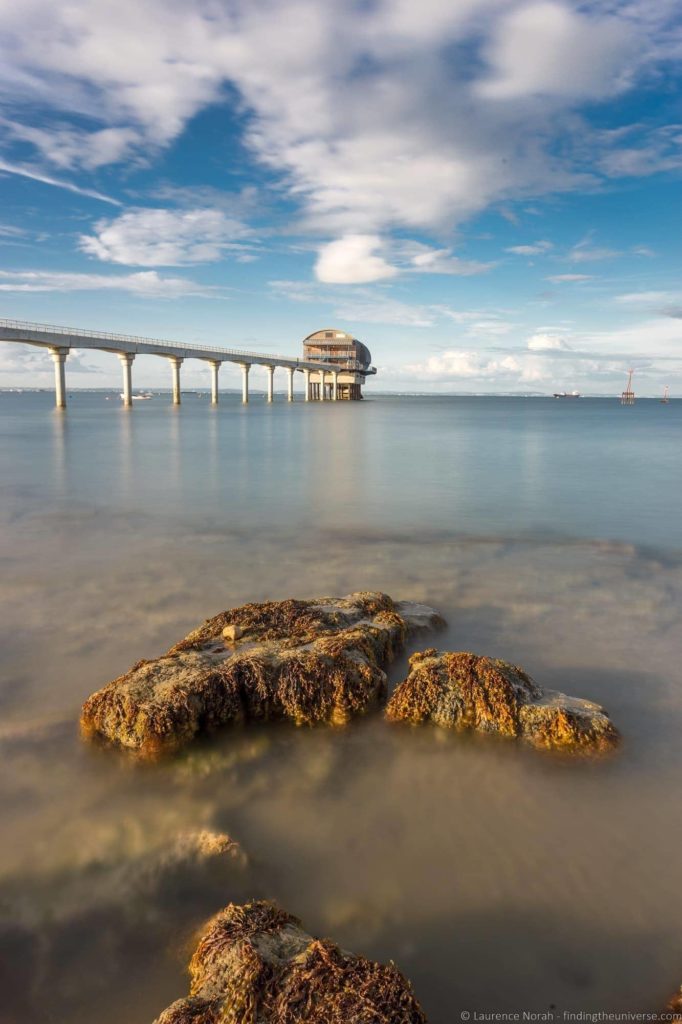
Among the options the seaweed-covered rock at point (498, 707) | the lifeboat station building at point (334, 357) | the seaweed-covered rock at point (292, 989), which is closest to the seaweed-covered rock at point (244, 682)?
the seaweed-covered rock at point (498, 707)

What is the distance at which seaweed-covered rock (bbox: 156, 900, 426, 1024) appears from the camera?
259 centimetres

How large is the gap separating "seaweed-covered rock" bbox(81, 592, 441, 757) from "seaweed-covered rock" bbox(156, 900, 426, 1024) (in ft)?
7.43

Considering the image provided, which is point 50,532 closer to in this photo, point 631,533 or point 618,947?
point 618,947

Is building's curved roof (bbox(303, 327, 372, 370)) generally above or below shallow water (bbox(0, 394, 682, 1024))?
above

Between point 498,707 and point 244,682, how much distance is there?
7.65ft

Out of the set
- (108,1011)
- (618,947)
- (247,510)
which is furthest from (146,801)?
(247,510)

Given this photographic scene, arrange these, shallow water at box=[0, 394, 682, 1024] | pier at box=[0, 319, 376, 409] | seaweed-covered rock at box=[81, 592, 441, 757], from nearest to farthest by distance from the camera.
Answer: shallow water at box=[0, 394, 682, 1024], seaweed-covered rock at box=[81, 592, 441, 757], pier at box=[0, 319, 376, 409]

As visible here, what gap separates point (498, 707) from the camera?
17.6 feet

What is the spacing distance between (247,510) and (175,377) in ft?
199

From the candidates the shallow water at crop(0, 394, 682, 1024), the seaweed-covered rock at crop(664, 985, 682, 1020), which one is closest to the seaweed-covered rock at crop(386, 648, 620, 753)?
the shallow water at crop(0, 394, 682, 1024)

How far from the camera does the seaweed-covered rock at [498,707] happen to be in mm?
5238

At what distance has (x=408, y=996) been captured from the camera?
2.68 meters

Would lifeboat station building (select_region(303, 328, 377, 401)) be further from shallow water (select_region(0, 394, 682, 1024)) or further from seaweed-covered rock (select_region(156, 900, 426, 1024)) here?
seaweed-covered rock (select_region(156, 900, 426, 1024))

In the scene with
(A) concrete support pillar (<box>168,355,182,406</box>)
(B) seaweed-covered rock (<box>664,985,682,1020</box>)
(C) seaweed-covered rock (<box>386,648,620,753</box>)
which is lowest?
(B) seaweed-covered rock (<box>664,985,682,1020</box>)
